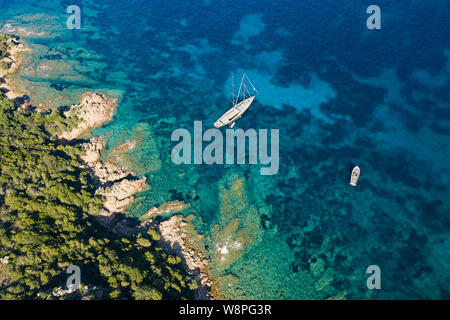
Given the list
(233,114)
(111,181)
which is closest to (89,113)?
(111,181)

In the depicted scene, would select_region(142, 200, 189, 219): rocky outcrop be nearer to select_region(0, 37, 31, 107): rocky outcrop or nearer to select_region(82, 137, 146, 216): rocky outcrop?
select_region(82, 137, 146, 216): rocky outcrop

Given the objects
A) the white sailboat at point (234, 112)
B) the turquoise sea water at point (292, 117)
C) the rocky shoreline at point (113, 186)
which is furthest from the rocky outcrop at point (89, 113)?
the white sailboat at point (234, 112)

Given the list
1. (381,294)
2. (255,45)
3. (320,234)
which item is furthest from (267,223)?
(255,45)

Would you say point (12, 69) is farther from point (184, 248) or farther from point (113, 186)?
point (184, 248)

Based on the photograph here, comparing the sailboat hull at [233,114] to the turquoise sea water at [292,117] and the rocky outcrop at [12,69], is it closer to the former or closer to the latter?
the turquoise sea water at [292,117]

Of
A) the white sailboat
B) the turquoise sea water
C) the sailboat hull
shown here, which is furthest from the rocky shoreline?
the white sailboat
